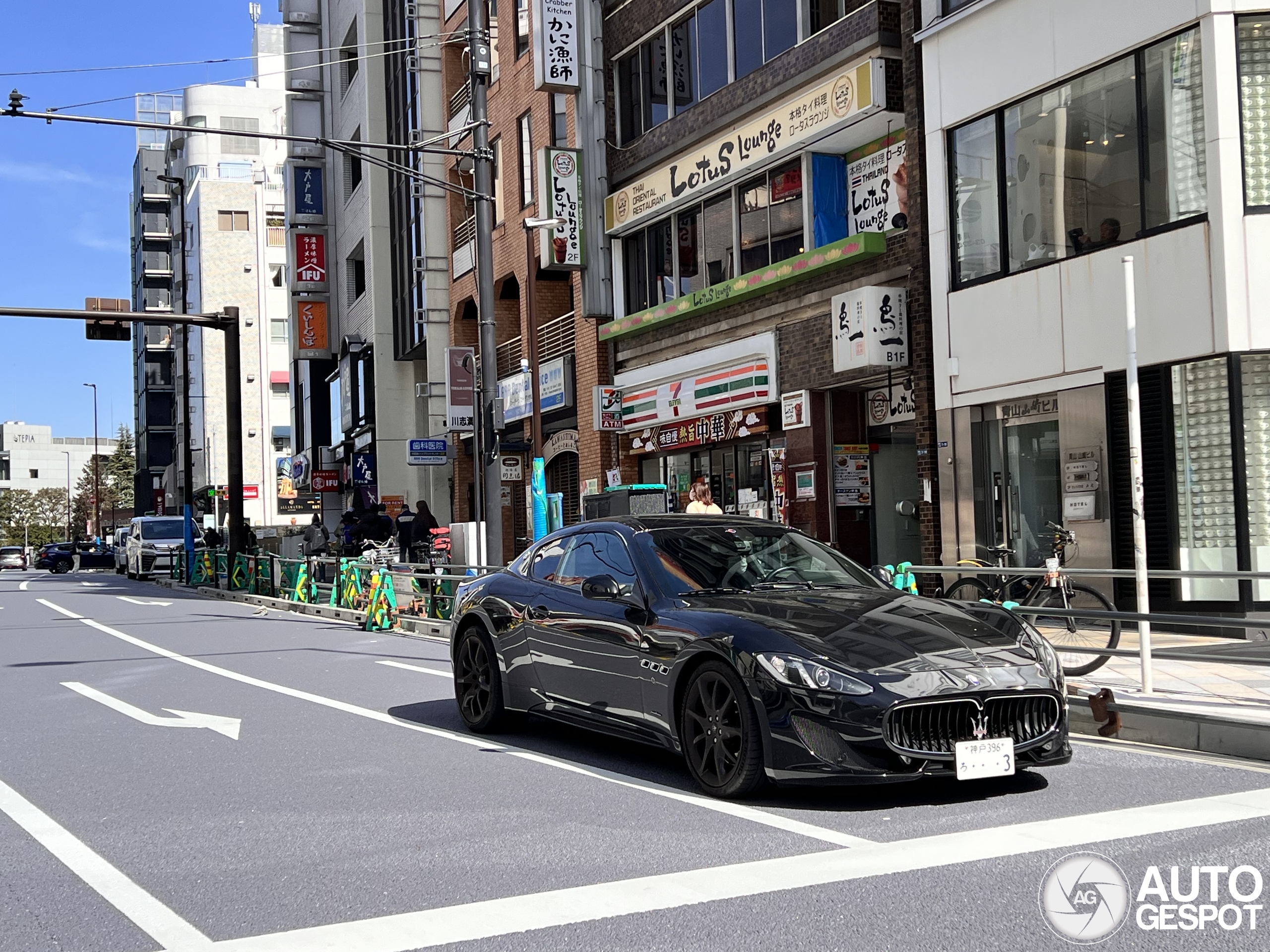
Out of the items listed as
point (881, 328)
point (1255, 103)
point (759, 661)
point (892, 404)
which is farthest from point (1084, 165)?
point (759, 661)

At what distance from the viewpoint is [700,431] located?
2531 cm

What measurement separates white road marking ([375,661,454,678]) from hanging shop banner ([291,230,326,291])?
Result: 3901cm

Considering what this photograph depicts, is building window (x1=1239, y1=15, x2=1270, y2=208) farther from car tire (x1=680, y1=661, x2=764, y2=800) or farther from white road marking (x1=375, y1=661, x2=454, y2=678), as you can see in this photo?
car tire (x1=680, y1=661, x2=764, y2=800)

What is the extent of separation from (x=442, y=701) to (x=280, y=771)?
3.28m

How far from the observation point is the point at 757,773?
22.9ft

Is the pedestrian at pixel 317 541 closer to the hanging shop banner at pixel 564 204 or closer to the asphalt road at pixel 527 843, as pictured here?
the hanging shop banner at pixel 564 204

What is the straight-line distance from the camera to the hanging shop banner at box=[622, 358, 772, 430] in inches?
912

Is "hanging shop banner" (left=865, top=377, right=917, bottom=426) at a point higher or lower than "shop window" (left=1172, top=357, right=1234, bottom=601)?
higher

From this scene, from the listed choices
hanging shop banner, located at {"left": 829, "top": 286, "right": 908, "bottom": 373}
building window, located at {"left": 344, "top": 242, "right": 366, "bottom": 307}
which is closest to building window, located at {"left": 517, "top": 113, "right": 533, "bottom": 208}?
hanging shop banner, located at {"left": 829, "top": 286, "right": 908, "bottom": 373}

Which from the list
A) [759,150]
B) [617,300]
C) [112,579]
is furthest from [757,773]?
[112,579]

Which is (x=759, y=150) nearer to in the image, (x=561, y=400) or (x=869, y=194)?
(x=869, y=194)

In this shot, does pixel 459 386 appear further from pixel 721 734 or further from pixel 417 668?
pixel 721 734

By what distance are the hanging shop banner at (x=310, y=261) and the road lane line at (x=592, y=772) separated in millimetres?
39442

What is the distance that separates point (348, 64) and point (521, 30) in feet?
62.1
